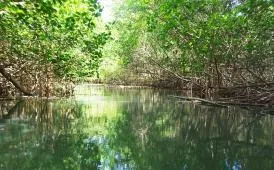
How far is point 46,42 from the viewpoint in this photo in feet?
38.7

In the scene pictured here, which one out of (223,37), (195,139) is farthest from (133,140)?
(223,37)

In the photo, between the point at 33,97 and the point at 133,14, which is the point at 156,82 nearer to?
the point at 133,14

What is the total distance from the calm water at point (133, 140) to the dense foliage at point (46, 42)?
1.73 m

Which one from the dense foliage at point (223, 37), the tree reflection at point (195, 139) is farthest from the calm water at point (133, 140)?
the dense foliage at point (223, 37)

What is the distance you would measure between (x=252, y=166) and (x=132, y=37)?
66.5ft

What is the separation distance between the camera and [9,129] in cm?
686

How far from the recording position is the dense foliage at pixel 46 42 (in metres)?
6.72

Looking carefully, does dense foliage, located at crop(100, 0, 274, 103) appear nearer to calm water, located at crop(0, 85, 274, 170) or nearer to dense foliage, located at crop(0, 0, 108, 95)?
calm water, located at crop(0, 85, 274, 170)

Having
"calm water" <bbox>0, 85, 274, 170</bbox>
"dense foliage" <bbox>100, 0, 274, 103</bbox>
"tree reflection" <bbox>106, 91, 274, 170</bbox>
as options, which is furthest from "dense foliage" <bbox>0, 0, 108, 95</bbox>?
"dense foliage" <bbox>100, 0, 274, 103</bbox>

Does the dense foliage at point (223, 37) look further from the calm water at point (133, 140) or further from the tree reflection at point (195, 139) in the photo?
the calm water at point (133, 140)

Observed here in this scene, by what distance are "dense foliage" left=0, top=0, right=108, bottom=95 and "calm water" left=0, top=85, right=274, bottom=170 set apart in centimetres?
173

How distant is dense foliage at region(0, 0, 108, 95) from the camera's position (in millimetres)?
6719

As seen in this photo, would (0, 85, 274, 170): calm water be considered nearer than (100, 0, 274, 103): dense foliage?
Yes

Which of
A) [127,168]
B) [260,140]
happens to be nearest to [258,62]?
[260,140]
